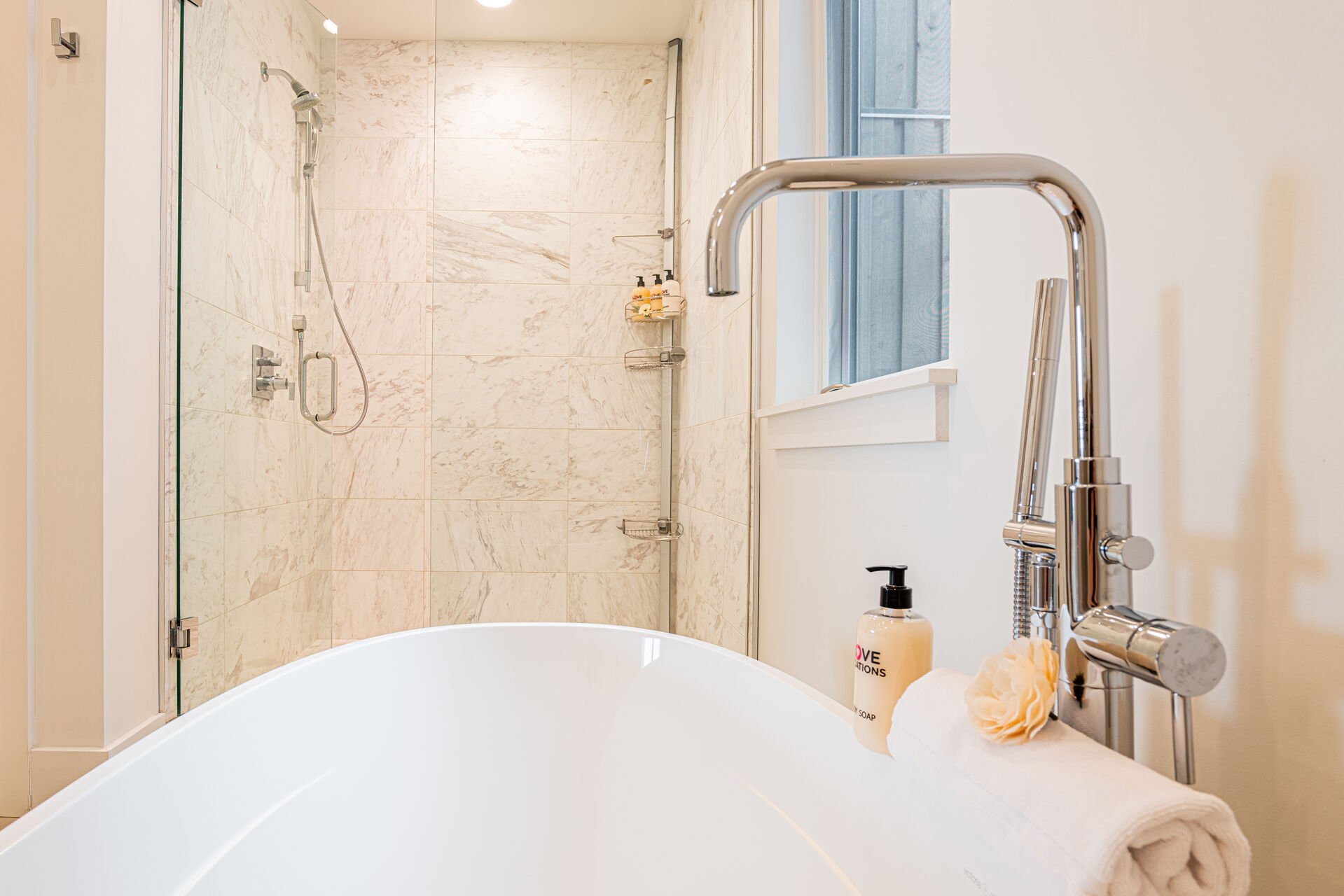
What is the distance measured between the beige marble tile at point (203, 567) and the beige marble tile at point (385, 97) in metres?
1.81

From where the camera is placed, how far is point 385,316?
9.86 feet

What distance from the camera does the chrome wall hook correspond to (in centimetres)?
168

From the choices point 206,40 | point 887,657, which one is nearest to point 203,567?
point 206,40

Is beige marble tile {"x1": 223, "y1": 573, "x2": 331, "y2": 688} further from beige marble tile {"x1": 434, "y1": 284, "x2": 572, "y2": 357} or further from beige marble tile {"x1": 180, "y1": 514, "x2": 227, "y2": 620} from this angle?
beige marble tile {"x1": 434, "y1": 284, "x2": 572, "y2": 357}

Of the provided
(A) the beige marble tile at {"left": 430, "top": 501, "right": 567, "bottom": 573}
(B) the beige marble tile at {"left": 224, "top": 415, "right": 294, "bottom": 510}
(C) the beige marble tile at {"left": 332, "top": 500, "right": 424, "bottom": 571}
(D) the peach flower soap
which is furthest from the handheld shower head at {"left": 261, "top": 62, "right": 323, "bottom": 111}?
(D) the peach flower soap

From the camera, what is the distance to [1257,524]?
47 centimetres

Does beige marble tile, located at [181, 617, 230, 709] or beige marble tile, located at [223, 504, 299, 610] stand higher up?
beige marble tile, located at [223, 504, 299, 610]

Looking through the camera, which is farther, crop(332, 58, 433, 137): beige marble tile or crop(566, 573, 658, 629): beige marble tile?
crop(332, 58, 433, 137): beige marble tile

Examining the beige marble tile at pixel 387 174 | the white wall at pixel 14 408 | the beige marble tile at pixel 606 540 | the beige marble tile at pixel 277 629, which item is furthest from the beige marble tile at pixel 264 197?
the beige marble tile at pixel 606 540

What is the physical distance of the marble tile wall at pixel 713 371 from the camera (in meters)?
1.86

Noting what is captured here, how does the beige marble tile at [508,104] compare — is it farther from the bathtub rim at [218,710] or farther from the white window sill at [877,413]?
the bathtub rim at [218,710]

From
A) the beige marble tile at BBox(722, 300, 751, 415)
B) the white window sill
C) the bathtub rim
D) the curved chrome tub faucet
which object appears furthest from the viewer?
the beige marble tile at BBox(722, 300, 751, 415)

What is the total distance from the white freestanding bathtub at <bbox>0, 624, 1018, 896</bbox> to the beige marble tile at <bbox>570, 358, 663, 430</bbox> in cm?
90

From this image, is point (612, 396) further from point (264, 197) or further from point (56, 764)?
point (56, 764)
